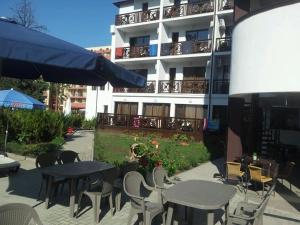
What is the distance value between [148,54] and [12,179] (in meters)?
21.4

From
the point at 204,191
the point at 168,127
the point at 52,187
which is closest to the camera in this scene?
the point at 204,191

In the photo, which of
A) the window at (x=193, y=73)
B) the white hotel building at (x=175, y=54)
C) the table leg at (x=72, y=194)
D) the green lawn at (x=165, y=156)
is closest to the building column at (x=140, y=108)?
the white hotel building at (x=175, y=54)

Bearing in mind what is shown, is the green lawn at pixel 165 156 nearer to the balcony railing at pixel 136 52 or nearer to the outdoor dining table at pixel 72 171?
the outdoor dining table at pixel 72 171

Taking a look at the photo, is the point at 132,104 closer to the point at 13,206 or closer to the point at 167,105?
the point at 167,105

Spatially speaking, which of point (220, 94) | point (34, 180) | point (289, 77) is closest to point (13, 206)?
point (34, 180)

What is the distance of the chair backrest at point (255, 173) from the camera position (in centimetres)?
920

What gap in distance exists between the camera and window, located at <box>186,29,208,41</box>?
1079 inches

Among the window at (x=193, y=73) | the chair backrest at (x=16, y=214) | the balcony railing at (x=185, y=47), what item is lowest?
the chair backrest at (x=16, y=214)

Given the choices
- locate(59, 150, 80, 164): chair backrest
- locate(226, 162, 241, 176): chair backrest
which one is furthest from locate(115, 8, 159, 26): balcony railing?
locate(59, 150, 80, 164): chair backrest

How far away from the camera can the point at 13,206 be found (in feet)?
11.4

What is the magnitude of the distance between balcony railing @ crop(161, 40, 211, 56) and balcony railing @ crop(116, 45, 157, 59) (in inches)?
44.2

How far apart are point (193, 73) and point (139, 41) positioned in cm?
688

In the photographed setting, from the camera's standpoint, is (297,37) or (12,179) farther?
(12,179)

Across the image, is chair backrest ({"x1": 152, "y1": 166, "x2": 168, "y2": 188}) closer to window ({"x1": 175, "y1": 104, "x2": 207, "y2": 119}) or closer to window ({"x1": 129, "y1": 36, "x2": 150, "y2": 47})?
window ({"x1": 175, "y1": 104, "x2": 207, "y2": 119})
